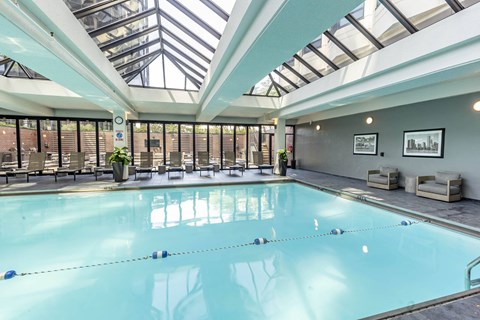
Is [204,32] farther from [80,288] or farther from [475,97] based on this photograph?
[475,97]

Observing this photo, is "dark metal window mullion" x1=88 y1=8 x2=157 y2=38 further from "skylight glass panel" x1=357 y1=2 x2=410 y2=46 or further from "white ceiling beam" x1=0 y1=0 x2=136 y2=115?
"skylight glass panel" x1=357 y1=2 x2=410 y2=46

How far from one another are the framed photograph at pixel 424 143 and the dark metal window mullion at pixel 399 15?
11.6 feet

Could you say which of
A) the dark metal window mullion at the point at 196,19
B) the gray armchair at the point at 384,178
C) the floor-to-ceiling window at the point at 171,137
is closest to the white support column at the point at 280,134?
the gray armchair at the point at 384,178

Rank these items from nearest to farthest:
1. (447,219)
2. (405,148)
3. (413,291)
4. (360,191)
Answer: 1. (413,291)
2. (447,219)
3. (360,191)
4. (405,148)

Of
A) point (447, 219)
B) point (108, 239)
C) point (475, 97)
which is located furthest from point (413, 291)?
point (475, 97)

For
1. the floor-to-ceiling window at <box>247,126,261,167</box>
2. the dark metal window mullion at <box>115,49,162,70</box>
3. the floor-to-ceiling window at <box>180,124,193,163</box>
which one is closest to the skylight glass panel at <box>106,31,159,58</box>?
the dark metal window mullion at <box>115,49,162,70</box>

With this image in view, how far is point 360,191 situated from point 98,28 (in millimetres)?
7558

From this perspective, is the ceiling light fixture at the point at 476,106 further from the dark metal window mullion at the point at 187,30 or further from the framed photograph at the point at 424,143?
the dark metal window mullion at the point at 187,30

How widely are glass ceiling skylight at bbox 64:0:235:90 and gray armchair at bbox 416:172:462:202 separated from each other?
614 cm

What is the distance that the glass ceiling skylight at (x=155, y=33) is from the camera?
4.39m

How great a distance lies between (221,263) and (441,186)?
19.0 ft

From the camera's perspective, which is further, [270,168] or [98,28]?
[270,168]

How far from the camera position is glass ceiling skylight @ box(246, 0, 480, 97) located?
12.9 ft

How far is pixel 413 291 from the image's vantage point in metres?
2.40
